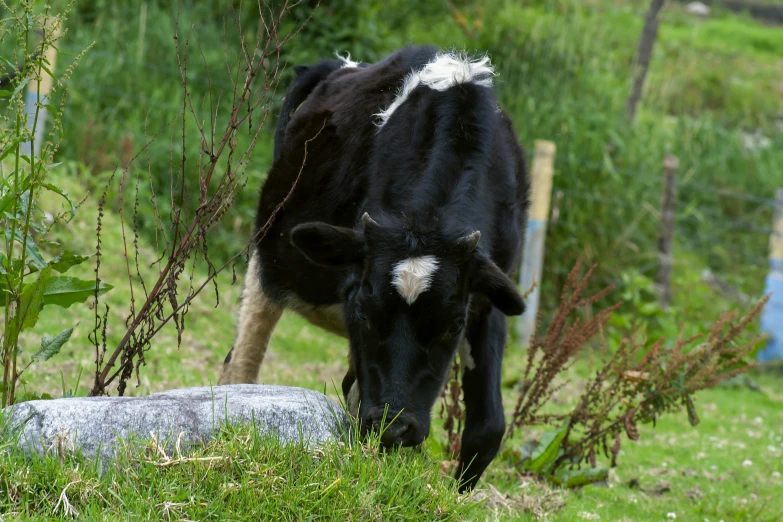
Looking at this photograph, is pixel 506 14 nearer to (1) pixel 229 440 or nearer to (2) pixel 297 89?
(2) pixel 297 89

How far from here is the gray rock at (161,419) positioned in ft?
12.1

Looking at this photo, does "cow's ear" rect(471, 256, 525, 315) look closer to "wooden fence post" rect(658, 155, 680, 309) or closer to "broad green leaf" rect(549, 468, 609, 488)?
"broad green leaf" rect(549, 468, 609, 488)


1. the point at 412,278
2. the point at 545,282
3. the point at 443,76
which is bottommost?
the point at 545,282

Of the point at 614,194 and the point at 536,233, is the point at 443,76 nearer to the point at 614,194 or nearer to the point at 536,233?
the point at 536,233

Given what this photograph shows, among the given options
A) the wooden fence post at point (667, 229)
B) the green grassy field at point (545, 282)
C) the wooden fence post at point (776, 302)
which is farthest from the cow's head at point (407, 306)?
the wooden fence post at point (776, 302)

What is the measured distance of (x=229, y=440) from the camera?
3.73m

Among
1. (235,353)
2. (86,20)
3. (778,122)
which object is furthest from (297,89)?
(778,122)

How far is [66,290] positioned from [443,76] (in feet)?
7.33

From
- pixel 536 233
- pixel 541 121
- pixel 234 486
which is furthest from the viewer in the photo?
pixel 541 121

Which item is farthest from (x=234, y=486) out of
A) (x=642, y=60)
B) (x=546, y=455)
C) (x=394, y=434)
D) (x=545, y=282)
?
(x=642, y=60)

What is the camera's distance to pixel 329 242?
4551 mm

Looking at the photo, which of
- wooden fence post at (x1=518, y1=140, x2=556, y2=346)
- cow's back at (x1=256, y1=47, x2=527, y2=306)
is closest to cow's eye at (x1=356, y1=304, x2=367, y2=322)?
cow's back at (x1=256, y1=47, x2=527, y2=306)

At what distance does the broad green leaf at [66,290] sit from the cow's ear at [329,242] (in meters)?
0.91

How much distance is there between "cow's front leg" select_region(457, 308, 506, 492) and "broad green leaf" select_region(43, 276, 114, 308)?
1891 mm
